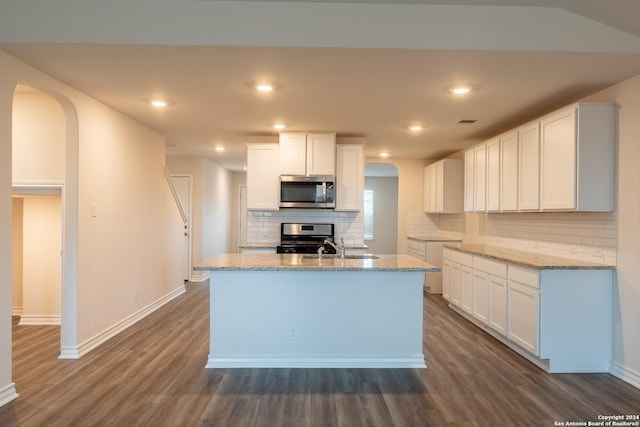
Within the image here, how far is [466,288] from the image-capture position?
15.3 ft

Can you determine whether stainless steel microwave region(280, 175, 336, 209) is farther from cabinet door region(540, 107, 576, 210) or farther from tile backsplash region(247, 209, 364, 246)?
cabinet door region(540, 107, 576, 210)

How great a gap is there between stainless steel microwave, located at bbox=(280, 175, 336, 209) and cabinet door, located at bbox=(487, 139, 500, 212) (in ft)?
6.43

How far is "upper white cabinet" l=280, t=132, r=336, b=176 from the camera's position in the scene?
5066mm

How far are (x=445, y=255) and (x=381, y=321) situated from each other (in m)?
2.55

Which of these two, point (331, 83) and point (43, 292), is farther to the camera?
point (43, 292)

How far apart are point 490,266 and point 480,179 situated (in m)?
1.35

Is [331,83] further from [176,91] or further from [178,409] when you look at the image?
[178,409]

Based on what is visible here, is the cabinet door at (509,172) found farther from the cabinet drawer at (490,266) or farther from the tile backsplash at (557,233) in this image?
the cabinet drawer at (490,266)

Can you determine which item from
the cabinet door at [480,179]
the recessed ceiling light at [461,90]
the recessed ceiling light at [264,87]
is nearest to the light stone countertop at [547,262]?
the cabinet door at [480,179]

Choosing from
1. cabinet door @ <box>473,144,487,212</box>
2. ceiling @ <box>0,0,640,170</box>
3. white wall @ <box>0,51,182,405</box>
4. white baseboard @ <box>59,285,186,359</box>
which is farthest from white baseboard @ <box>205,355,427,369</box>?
cabinet door @ <box>473,144,487,212</box>

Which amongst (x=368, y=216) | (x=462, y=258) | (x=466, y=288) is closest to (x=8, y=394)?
(x=466, y=288)

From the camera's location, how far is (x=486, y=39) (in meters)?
2.52

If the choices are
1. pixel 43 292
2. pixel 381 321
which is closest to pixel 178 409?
pixel 381 321

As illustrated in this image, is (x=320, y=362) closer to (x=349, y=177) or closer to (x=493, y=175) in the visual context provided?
(x=349, y=177)
